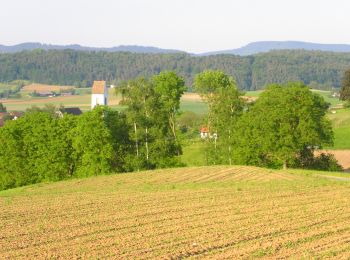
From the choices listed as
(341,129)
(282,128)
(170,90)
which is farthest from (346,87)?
(282,128)

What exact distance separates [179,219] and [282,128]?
36.8 meters

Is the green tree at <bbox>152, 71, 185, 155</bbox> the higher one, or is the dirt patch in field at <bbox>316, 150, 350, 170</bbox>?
the green tree at <bbox>152, 71, 185, 155</bbox>

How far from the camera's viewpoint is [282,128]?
214 feet

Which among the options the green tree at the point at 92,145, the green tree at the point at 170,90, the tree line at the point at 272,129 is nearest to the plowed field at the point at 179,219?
the green tree at the point at 92,145

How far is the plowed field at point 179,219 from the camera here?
23.2 m

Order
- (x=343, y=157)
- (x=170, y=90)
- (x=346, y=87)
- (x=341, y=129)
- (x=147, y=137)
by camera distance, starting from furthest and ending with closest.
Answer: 1. (x=346, y=87)
2. (x=341, y=129)
3. (x=170, y=90)
4. (x=343, y=157)
5. (x=147, y=137)

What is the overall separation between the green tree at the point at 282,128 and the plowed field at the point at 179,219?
14714 millimetres

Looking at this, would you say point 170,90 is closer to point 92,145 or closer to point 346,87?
point 92,145

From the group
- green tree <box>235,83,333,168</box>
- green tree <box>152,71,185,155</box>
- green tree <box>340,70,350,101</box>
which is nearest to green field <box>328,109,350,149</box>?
green tree <box>340,70,350,101</box>

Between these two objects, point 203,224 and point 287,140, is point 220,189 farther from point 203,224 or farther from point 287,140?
point 287,140

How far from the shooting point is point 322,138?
6669cm

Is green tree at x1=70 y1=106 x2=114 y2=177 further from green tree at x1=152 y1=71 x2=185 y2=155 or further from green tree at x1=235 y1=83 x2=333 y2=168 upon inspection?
green tree at x1=152 y1=71 x2=185 y2=155

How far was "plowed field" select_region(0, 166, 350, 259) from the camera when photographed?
76.1ft

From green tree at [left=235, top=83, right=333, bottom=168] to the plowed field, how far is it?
1471 cm
